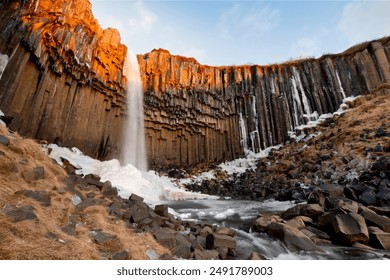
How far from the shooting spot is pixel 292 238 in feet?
18.3

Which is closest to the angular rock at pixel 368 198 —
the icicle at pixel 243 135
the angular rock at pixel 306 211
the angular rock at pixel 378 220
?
the angular rock at pixel 306 211

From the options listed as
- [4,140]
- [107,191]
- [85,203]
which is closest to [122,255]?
[85,203]

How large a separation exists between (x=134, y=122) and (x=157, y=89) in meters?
5.26

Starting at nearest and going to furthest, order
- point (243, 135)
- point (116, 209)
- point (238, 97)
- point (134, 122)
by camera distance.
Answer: point (116, 209) < point (134, 122) < point (243, 135) < point (238, 97)

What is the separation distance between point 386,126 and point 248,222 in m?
14.9

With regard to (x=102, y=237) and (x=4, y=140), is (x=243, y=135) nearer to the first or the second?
(x=4, y=140)

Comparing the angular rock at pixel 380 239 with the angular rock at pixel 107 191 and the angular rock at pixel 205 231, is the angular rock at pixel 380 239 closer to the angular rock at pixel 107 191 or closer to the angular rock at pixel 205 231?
the angular rock at pixel 205 231

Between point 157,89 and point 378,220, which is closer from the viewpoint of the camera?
point 378,220

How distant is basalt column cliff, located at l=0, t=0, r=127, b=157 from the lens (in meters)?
14.4

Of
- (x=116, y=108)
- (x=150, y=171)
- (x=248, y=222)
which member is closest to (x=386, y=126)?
(x=248, y=222)

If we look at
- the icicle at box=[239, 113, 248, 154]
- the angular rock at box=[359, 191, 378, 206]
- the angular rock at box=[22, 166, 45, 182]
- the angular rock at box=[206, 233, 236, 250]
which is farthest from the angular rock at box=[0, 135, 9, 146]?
the icicle at box=[239, 113, 248, 154]

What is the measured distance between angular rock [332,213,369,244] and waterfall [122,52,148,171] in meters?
21.4

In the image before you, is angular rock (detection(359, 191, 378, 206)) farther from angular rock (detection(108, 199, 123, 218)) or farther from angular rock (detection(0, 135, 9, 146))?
angular rock (detection(0, 135, 9, 146))

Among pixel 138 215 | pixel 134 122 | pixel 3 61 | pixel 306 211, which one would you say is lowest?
pixel 138 215
